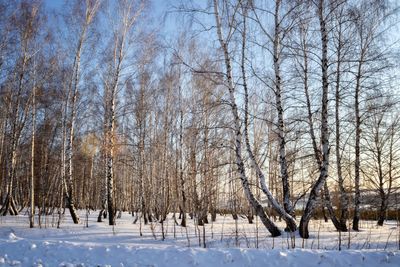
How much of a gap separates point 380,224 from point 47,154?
74.6 ft

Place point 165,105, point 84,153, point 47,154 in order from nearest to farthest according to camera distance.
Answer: point 165,105
point 47,154
point 84,153

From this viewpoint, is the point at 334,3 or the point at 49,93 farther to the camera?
the point at 49,93

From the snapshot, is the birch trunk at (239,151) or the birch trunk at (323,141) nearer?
the birch trunk at (323,141)

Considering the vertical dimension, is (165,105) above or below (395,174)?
above

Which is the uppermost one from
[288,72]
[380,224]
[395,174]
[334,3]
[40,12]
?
[40,12]

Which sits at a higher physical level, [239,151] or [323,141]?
[323,141]

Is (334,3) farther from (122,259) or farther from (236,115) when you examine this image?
(122,259)

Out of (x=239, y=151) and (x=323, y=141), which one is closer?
(x=323, y=141)

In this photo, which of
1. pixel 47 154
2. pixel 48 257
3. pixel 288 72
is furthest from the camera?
pixel 47 154

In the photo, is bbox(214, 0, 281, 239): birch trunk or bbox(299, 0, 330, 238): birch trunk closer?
bbox(299, 0, 330, 238): birch trunk

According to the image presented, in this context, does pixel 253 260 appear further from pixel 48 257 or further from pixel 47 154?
pixel 47 154

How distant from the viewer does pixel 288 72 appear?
10852mm

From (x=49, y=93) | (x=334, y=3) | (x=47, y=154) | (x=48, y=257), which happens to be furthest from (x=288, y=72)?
(x=47, y=154)

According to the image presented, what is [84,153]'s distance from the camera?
99.5 feet
